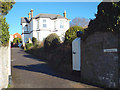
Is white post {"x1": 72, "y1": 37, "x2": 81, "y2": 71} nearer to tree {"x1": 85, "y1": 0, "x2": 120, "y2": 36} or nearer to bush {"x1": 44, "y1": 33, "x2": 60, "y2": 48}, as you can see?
tree {"x1": 85, "y1": 0, "x2": 120, "y2": 36}

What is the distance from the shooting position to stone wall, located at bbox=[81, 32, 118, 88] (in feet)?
21.1

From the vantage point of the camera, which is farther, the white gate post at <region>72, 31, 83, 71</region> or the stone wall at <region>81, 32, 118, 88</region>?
the white gate post at <region>72, 31, 83, 71</region>

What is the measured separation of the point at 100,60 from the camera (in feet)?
23.3

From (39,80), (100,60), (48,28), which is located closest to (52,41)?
(39,80)

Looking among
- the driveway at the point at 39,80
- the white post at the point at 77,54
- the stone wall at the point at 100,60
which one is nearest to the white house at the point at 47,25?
the driveway at the point at 39,80

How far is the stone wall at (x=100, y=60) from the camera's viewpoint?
6.43 metres

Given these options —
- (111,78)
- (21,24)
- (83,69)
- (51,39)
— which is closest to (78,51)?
(83,69)

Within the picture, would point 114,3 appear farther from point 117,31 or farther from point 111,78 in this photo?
point 111,78

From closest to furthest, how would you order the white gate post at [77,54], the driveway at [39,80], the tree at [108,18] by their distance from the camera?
the tree at [108,18] → the driveway at [39,80] → the white gate post at [77,54]

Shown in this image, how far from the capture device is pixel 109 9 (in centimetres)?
680

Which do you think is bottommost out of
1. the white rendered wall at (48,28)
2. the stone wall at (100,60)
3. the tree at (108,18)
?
the stone wall at (100,60)

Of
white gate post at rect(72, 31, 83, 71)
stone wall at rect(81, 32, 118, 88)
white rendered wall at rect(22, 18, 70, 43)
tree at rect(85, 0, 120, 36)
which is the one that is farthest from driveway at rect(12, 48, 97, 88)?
white rendered wall at rect(22, 18, 70, 43)

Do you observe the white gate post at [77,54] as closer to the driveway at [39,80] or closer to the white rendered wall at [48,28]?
the driveway at [39,80]

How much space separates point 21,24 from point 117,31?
1650 inches
